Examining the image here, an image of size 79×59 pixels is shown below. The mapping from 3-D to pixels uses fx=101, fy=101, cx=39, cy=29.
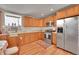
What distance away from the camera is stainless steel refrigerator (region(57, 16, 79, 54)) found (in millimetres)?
3099

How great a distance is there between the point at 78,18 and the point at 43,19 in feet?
4.39

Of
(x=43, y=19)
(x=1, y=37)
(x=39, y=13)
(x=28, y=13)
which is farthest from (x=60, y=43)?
(x=1, y=37)

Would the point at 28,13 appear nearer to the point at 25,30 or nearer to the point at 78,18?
the point at 25,30

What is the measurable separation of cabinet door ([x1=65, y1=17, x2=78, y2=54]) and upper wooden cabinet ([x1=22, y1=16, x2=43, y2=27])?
0.98 meters

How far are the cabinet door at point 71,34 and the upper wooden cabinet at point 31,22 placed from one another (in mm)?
983

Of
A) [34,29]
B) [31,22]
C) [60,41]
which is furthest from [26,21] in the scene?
[60,41]

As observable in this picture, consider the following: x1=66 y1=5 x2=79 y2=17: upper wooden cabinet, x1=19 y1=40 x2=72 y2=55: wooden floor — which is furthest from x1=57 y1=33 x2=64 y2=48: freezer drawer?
x1=66 y1=5 x2=79 y2=17: upper wooden cabinet

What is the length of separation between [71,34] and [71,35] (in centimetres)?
3

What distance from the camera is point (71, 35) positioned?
3320 millimetres

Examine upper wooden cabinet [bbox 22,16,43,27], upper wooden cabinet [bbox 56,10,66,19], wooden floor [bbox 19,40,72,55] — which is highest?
upper wooden cabinet [bbox 56,10,66,19]

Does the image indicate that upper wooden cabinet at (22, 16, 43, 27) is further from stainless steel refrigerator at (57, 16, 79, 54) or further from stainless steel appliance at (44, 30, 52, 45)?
stainless steel refrigerator at (57, 16, 79, 54)

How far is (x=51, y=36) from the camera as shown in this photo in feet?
15.5

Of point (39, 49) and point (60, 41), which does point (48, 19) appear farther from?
point (39, 49)

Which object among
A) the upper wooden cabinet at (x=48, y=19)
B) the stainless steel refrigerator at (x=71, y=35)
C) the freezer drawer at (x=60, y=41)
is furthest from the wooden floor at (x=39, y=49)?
the upper wooden cabinet at (x=48, y=19)
